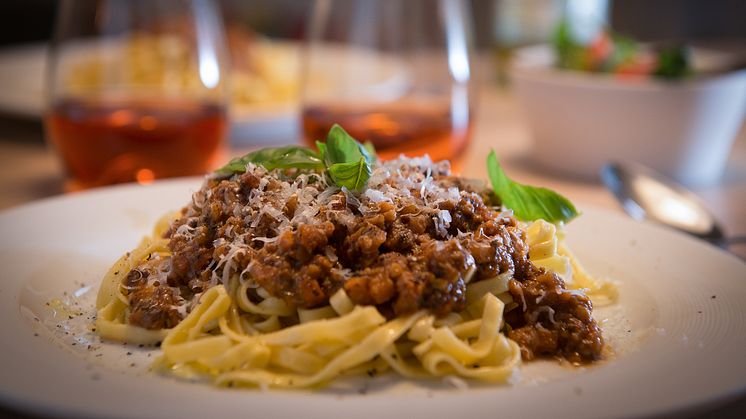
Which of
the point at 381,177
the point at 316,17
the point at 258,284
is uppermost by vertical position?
the point at 316,17

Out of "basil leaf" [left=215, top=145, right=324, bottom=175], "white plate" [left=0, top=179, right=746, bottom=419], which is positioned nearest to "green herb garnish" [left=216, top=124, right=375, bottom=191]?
"basil leaf" [left=215, top=145, right=324, bottom=175]

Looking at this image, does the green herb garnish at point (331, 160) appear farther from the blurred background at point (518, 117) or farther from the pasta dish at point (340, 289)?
the blurred background at point (518, 117)

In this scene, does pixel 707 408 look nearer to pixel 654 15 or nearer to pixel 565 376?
pixel 565 376

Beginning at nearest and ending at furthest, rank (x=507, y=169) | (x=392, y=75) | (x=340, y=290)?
(x=340, y=290) < (x=392, y=75) < (x=507, y=169)

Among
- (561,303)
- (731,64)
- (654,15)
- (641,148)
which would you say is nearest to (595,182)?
(641,148)

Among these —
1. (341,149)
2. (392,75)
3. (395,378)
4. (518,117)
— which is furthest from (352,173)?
(518,117)

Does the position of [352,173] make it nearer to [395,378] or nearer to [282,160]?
[282,160]
